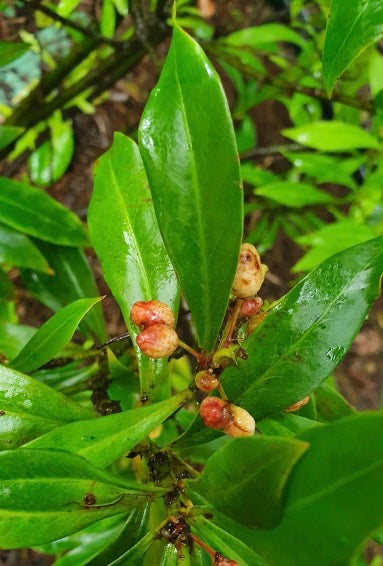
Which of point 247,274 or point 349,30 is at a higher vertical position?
point 349,30

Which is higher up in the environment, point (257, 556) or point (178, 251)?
point (178, 251)

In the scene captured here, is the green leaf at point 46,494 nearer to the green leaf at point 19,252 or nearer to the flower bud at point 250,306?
the flower bud at point 250,306

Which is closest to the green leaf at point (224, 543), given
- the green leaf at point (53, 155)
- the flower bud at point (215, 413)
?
the flower bud at point (215, 413)

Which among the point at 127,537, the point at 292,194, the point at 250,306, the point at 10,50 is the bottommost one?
the point at 292,194

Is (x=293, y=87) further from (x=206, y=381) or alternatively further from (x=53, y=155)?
(x=206, y=381)

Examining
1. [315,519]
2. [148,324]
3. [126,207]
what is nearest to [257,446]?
[315,519]

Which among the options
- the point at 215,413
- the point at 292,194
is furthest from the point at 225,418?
the point at 292,194

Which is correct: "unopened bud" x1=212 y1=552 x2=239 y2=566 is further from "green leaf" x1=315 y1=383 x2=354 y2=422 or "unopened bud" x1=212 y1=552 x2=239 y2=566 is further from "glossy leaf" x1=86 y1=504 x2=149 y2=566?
"green leaf" x1=315 y1=383 x2=354 y2=422

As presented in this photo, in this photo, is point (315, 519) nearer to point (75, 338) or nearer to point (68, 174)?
point (75, 338)
